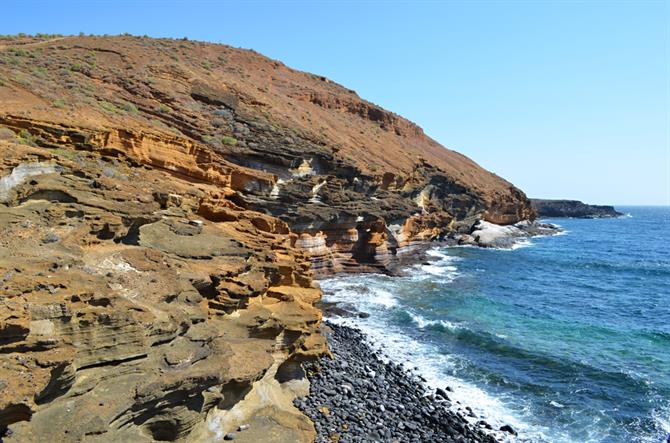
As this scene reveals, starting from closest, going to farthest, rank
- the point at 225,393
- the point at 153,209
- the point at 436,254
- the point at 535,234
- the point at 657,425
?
the point at 225,393
the point at 153,209
the point at 657,425
the point at 436,254
the point at 535,234

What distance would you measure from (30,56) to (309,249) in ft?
71.1

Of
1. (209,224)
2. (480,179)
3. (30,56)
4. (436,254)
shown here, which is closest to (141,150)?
(209,224)

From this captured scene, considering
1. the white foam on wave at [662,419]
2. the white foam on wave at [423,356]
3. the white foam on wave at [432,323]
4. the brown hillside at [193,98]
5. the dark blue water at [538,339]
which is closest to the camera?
the white foam on wave at [662,419]

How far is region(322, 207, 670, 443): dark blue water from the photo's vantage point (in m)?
16.1

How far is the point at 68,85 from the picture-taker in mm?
23391

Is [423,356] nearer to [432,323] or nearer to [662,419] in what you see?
[432,323]

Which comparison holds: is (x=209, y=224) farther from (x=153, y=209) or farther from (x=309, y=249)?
(x=309, y=249)

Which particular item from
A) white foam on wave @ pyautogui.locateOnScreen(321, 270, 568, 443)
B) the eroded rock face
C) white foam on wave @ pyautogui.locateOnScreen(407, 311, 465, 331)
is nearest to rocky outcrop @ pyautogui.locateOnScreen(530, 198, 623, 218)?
white foam on wave @ pyautogui.locateOnScreen(321, 270, 568, 443)

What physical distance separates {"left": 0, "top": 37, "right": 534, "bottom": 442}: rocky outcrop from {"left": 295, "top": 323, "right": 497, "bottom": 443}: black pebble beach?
43.0 inches

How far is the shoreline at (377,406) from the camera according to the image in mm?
13734

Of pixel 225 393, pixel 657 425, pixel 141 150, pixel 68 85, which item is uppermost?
pixel 68 85

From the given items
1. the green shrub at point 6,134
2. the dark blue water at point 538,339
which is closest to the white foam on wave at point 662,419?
the dark blue water at point 538,339

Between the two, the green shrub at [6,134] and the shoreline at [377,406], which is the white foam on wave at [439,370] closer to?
the shoreline at [377,406]

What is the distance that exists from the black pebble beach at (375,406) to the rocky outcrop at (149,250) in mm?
1092
